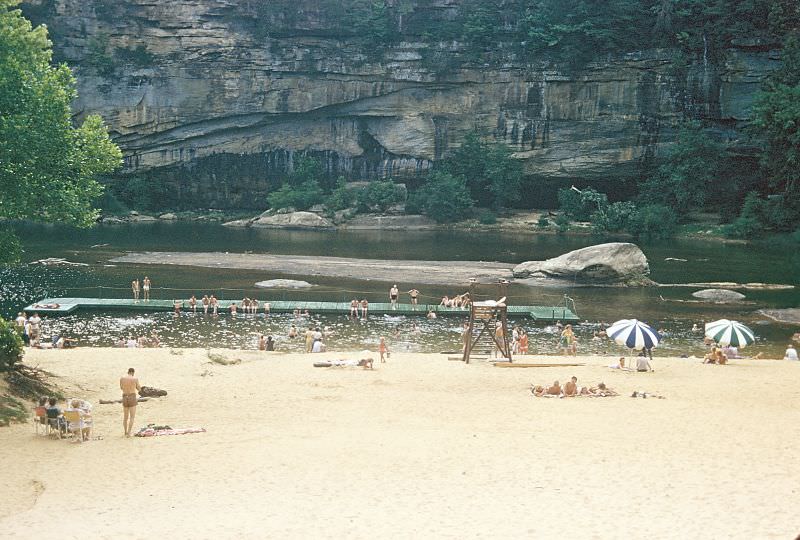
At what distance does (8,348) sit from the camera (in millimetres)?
21547

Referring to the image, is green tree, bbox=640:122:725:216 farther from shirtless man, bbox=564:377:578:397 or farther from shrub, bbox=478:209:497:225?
shirtless man, bbox=564:377:578:397

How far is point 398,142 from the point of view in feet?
294

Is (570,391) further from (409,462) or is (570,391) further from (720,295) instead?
(720,295)

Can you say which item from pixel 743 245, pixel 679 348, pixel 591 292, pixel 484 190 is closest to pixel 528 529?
pixel 679 348

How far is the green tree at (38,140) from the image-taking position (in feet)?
72.8

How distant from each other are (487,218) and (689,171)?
17835mm

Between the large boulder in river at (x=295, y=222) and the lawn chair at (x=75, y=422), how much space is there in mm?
61760

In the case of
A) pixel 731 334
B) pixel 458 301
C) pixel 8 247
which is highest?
pixel 8 247

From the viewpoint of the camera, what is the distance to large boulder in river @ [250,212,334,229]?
3189 inches

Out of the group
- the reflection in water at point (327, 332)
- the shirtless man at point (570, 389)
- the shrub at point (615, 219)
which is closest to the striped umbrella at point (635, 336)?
the shirtless man at point (570, 389)

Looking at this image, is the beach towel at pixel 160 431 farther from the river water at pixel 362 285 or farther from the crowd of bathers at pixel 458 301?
the crowd of bathers at pixel 458 301

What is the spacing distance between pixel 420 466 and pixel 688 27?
73297mm

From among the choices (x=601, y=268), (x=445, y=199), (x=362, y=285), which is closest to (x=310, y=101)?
(x=445, y=199)

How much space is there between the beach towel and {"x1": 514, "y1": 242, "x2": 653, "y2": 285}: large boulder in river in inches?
1326
